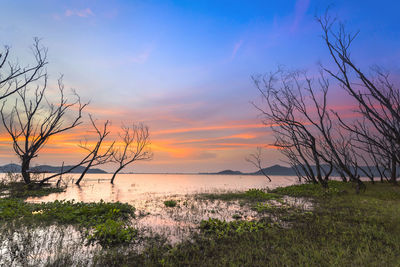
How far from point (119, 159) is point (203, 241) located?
35592mm

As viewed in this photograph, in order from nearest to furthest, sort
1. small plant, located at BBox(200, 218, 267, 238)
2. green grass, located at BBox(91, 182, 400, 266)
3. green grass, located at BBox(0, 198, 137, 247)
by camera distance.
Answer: green grass, located at BBox(91, 182, 400, 266)
green grass, located at BBox(0, 198, 137, 247)
small plant, located at BBox(200, 218, 267, 238)

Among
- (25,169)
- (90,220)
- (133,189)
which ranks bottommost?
(133,189)

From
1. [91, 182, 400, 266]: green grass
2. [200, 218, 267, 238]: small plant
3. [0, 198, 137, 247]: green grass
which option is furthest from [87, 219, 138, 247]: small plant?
[200, 218, 267, 238]: small plant

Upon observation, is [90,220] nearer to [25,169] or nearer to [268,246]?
[268,246]

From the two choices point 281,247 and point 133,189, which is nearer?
point 281,247

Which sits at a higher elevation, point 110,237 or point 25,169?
point 25,169

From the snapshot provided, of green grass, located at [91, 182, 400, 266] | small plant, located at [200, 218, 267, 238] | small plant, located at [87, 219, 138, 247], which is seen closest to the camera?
green grass, located at [91, 182, 400, 266]

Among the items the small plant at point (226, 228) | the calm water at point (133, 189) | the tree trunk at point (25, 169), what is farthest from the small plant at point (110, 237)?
the tree trunk at point (25, 169)

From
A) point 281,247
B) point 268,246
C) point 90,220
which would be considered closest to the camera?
point 281,247

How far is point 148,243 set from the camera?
6512 millimetres

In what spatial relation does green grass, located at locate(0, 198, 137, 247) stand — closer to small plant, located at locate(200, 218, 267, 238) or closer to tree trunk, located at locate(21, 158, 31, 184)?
small plant, located at locate(200, 218, 267, 238)

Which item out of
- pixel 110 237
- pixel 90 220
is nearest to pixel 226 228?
pixel 110 237

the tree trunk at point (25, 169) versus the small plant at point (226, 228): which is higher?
the tree trunk at point (25, 169)

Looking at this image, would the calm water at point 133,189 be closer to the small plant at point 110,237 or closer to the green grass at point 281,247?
the small plant at point 110,237
